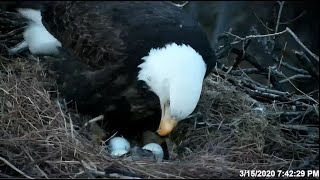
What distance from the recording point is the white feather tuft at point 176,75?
2.85 metres

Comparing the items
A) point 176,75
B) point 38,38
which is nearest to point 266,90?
point 176,75

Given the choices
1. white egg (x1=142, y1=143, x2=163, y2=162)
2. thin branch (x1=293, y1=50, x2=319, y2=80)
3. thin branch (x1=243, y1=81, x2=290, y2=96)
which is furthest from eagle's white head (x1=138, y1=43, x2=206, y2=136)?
thin branch (x1=243, y1=81, x2=290, y2=96)


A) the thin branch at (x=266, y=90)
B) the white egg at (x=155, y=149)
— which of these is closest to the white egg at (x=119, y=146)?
the white egg at (x=155, y=149)

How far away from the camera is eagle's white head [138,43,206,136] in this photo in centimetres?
285

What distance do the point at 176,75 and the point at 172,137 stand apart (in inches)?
28.5

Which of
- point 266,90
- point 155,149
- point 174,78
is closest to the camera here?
point 174,78

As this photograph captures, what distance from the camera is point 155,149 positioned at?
328 cm

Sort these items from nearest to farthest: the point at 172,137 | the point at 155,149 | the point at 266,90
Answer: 1. the point at 155,149
2. the point at 172,137
3. the point at 266,90

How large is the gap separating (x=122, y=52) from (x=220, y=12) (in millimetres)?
955

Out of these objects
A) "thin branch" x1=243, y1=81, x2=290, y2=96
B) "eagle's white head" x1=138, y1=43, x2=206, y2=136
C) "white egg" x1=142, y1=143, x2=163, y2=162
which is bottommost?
"white egg" x1=142, y1=143, x2=163, y2=162

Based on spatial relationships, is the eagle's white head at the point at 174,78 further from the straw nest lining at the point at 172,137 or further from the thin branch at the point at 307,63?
the thin branch at the point at 307,63

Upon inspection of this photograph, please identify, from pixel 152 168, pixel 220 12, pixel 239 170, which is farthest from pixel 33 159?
pixel 220 12

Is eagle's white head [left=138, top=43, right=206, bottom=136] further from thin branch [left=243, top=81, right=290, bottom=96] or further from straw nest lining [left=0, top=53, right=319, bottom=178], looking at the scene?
thin branch [left=243, top=81, right=290, bottom=96]

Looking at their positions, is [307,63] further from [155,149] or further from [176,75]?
[155,149]
